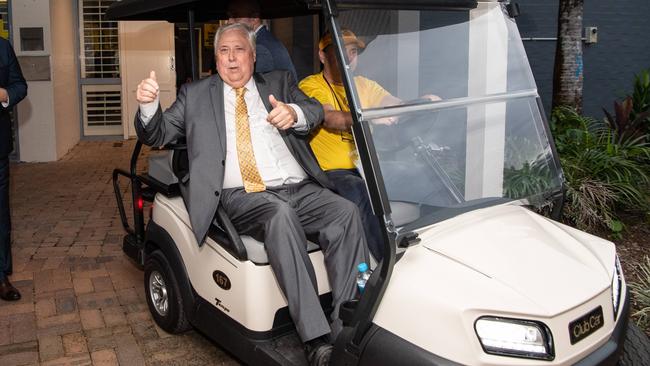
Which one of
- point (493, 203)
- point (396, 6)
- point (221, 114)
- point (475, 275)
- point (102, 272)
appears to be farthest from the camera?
point (102, 272)

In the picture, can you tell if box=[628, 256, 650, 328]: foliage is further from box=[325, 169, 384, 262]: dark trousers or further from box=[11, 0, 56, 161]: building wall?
box=[11, 0, 56, 161]: building wall

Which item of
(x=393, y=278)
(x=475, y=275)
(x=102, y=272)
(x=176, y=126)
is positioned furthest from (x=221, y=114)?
(x=102, y=272)

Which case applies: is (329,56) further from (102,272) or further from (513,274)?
Answer: (102,272)

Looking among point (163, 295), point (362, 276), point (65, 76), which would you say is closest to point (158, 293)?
point (163, 295)

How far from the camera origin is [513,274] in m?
2.40

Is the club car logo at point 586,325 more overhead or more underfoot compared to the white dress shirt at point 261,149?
more underfoot

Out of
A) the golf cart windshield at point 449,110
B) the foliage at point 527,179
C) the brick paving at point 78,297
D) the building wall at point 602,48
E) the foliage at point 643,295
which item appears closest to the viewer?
the golf cart windshield at point 449,110

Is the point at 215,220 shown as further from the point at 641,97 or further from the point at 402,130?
the point at 641,97

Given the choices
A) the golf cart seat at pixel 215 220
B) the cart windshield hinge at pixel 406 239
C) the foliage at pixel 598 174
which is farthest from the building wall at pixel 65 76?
the cart windshield hinge at pixel 406 239

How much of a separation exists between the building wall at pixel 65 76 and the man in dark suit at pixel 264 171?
593 centimetres

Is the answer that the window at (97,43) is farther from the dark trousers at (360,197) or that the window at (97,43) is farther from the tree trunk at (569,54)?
the dark trousers at (360,197)

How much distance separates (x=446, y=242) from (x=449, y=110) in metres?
0.57

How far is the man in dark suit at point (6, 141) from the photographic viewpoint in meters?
4.07

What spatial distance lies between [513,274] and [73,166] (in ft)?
23.3
